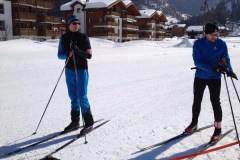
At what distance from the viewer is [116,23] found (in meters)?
49.5

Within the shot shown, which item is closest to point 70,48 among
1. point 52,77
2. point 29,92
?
point 29,92

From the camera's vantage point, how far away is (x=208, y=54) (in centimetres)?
430

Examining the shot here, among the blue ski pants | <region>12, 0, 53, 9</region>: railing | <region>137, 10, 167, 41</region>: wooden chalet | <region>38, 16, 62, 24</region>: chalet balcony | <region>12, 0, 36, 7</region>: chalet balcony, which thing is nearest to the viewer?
the blue ski pants

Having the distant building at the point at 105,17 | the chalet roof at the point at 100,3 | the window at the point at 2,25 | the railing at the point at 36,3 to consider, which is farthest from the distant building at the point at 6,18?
the chalet roof at the point at 100,3

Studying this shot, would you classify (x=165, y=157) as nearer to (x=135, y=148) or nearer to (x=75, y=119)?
(x=135, y=148)

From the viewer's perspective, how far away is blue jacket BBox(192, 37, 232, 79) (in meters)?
4.28

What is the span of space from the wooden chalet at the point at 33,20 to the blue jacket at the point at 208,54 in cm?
3402

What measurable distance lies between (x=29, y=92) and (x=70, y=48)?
4.23m

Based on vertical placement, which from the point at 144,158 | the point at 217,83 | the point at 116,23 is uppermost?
the point at 116,23

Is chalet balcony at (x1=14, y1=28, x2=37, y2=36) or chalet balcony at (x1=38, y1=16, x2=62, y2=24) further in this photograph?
chalet balcony at (x1=38, y1=16, x2=62, y2=24)

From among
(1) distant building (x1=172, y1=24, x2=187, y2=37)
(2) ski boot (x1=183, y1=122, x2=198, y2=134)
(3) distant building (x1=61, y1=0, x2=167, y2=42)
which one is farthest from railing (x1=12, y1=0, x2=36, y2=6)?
(1) distant building (x1=172, y1=24, x2=187, y2=37)

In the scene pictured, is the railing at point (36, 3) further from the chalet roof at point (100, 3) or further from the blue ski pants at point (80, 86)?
the blue ski pants at point (80, 86)

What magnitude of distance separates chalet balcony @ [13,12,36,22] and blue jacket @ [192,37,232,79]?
3600cm

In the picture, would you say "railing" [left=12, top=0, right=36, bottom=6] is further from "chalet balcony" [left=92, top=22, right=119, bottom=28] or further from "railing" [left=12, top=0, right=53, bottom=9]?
"chalet balcony" [left=92, top=22, right=119, bottom=28]
